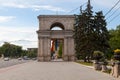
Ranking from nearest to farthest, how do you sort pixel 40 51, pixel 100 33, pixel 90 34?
pixel 90 34 < pixel 100 33 < pixel 40 51

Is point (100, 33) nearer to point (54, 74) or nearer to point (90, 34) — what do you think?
point (90, 34)

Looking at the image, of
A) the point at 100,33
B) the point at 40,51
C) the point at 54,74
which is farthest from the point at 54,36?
the point at 54,74

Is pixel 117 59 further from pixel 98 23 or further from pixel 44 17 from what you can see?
pixel 44 17

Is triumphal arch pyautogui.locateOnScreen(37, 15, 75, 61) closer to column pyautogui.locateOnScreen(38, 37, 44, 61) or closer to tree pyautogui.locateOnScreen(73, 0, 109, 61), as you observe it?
column pyautogui.locateOnScreen(38, 37, 44, 61)

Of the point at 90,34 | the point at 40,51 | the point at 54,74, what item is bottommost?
the point at 54,74

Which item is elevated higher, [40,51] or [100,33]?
[100,33]

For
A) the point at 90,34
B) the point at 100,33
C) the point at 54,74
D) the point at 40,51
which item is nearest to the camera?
the point at 54,74

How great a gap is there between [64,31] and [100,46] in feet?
97.5

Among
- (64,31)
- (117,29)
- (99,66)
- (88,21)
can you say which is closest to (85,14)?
(88,21)

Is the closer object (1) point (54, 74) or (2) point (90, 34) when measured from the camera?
(1) point (54, 74)

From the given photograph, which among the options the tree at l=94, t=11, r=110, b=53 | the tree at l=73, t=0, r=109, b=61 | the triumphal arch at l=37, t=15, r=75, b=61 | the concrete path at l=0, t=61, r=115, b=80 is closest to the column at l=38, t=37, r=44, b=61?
the triumphal arch at l=37, t=15, r=75, b=61

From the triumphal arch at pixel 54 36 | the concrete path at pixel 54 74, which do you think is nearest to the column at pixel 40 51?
the triumphal arch at pixel 54 36

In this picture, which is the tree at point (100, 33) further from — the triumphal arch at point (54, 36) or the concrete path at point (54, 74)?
the concrete path at point (54, 74)

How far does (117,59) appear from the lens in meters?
27.2
